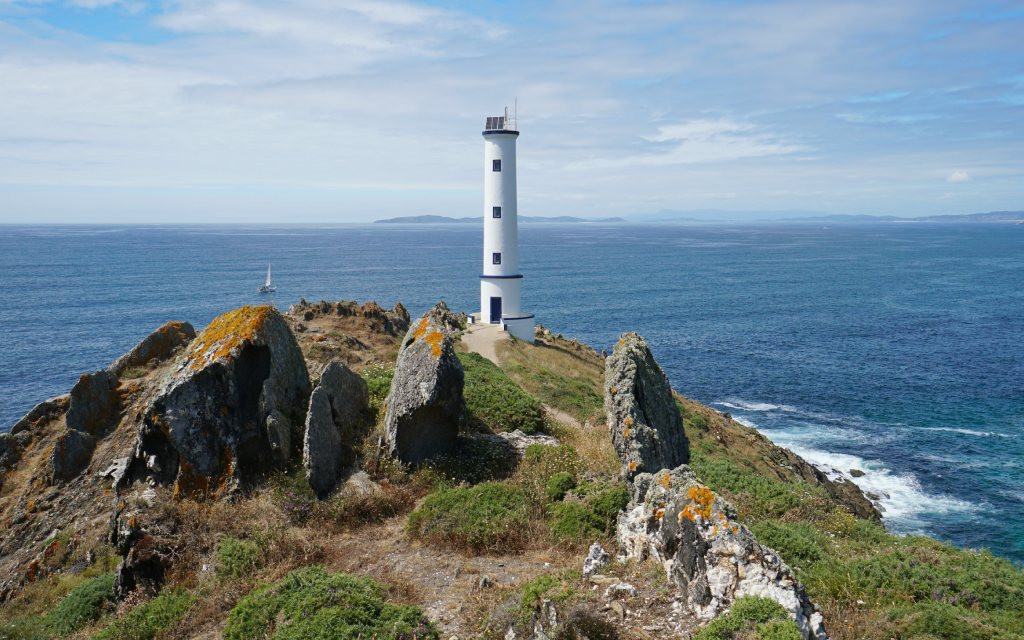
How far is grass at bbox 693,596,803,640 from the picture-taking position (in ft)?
24.0

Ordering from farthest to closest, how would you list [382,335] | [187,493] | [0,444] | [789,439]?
[789,439], [382,335], [0,444], [187,493]

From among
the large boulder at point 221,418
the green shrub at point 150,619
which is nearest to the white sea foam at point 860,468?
the large boulder at point 221,418

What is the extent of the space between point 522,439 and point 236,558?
7.28 metres

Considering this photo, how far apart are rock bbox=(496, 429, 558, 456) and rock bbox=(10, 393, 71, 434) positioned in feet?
43.8

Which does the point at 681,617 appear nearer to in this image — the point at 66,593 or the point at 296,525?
the point at 296,525

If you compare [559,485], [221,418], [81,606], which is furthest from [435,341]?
[81,606]

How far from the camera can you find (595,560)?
34.4 feet

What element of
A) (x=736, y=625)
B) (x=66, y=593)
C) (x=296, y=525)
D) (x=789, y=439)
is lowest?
(x=789, y=439)

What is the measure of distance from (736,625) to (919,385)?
2114 inches

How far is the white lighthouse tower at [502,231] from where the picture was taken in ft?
153

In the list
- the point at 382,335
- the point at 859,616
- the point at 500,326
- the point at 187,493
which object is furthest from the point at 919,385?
the point at 187,493

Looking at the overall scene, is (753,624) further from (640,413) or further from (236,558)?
(236,558)

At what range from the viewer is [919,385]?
2082 inches

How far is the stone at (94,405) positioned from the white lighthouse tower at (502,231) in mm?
29725
